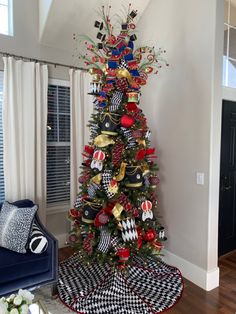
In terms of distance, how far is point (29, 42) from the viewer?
3.04m

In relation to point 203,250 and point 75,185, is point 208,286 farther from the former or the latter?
point 75,185

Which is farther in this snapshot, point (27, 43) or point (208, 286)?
point (27, 43)

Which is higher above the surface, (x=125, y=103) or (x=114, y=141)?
(x=125, y=103)

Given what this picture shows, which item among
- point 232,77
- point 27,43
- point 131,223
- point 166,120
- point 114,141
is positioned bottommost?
point 131,223

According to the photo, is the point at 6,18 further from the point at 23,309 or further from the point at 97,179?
the point at 23,309

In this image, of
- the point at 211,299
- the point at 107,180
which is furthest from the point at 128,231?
the point at 211,299

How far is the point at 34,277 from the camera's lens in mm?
2156

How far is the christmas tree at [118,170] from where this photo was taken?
7.70 feet

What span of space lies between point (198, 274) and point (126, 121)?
1731mm

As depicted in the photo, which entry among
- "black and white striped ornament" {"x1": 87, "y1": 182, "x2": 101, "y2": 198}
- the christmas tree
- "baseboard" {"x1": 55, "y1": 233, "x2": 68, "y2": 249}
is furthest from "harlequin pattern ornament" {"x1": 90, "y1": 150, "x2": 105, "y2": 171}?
"baseboard" {"x1": 55, "y1": 233, "x2": 68, "y2": 249}

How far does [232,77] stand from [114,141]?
176cm

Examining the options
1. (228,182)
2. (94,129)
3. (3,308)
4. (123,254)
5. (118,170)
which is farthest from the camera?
(228,182)

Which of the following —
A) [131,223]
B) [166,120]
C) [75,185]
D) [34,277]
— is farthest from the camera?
[75,185]

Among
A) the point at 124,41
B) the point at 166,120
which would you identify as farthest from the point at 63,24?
the point at 166,120
